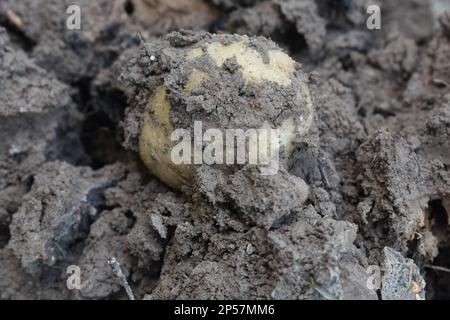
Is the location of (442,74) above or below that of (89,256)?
above

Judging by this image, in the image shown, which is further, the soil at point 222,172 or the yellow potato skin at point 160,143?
the yellow potato skin at point 160,143

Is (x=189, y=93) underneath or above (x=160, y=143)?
above

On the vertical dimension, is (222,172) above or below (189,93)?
below

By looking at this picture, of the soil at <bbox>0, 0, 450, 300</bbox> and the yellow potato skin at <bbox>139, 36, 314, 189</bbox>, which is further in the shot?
the yellow potato skin at <bbox>139, 36, 314, 189</bbox>

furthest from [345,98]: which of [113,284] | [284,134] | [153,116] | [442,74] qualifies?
[113,284]

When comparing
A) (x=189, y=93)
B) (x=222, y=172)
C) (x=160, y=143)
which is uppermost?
(x=189, y=93)

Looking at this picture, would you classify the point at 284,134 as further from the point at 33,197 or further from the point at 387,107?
the point at 33,197

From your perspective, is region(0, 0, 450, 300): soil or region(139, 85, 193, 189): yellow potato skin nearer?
region(0, 0, 450, 300): soil

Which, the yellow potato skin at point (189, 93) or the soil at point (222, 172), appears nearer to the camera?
the soil at point (222, 172)
